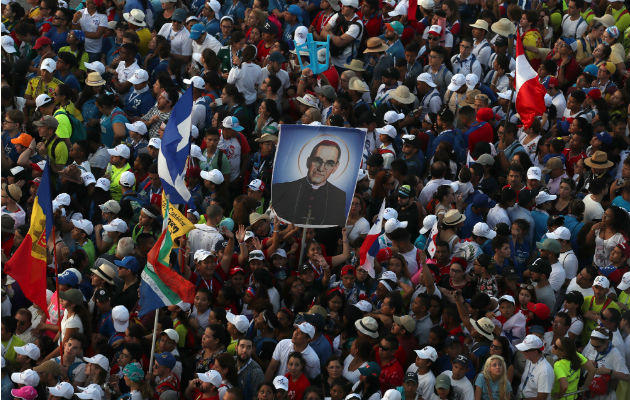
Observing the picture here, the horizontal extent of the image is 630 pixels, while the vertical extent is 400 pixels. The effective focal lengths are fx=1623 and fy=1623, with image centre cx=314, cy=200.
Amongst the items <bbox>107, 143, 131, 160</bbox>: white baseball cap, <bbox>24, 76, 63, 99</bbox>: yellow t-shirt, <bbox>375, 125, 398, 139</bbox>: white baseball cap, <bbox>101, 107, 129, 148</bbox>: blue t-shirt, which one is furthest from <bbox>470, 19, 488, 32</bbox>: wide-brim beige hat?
<bbox>24, 76, 63, 99</bbox>: yellow t-shirt

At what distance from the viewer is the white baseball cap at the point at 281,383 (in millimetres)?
15484

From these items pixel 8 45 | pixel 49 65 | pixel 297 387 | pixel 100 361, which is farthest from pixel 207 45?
pixel 297 387

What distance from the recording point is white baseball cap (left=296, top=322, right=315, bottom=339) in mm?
15953

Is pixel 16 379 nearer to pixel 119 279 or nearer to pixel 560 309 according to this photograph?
pixel 119 279

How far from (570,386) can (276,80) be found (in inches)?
268

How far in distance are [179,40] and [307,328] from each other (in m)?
7.67

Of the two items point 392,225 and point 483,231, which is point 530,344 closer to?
point 483,231

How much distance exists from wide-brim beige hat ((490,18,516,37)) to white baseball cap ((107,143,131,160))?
538cm

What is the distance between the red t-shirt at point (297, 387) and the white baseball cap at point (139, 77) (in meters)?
6.57

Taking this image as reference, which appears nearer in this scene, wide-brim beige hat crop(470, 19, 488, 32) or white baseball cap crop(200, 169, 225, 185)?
white baseball cap crop(200, 169, 225, 185)

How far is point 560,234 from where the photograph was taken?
17.3 meters

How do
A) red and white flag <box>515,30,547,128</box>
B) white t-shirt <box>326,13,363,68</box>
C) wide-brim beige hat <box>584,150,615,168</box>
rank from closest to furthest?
wide-brim beige hat <box>584,150,615,168</box> → red and white flag <box>515,30,547,128</box> → white t-shirt <box>326,13,363,68</box>

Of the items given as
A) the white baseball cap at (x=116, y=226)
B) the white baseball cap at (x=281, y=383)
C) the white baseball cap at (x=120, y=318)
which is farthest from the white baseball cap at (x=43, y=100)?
the white baseball cap at (x=281, y=383)

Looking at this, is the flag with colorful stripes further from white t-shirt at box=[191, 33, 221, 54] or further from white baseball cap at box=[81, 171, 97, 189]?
white t-shirt at box=[191, 33, 221, 54]
